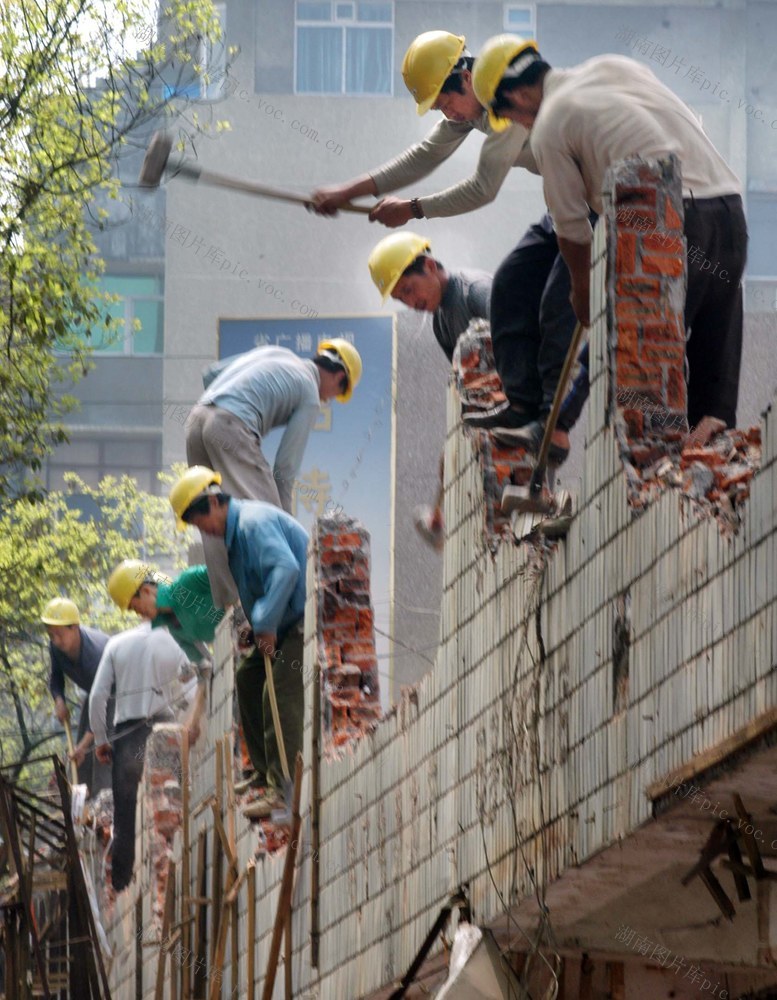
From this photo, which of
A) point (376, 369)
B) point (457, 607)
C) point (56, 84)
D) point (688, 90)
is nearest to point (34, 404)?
point (56, 84)

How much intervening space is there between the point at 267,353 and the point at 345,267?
20603 mm

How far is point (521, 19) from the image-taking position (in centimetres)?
3750

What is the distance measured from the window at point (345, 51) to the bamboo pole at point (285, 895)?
29602mm

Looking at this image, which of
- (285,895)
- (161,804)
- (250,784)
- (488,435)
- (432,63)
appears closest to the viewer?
(488,435)

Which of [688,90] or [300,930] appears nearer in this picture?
[300,930]

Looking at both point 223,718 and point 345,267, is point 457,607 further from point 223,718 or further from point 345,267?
point 345,267

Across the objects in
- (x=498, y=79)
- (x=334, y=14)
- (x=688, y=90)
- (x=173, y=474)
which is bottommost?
(x=498, y=79)

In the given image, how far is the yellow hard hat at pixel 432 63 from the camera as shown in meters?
9.06

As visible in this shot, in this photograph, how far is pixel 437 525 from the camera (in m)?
9.85

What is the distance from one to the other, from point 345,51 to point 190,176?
27.6 m

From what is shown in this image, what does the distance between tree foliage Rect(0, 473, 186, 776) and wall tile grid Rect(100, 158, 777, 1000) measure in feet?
44.4

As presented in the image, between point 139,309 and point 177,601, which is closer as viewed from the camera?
point 177,601

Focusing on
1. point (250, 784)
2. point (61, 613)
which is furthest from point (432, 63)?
point (61, 613)

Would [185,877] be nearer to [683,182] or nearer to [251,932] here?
[251,932]
